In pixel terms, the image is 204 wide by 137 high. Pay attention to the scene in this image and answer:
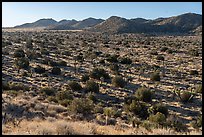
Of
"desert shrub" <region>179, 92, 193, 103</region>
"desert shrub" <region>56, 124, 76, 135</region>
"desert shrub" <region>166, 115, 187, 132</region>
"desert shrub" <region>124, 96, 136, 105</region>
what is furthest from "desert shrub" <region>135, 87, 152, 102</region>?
"desert shrub" <region>56, 124, 76, 135</region>

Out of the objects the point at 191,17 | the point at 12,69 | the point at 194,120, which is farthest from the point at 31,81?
the point at 191,17

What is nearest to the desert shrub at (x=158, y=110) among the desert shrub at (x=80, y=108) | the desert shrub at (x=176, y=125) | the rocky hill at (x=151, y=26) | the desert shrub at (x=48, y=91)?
the desert shrub at (x=176, y=125)

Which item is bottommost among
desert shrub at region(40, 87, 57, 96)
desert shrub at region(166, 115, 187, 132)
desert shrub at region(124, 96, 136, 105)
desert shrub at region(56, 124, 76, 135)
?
desert shrub at region(124, 96, 136, 105)

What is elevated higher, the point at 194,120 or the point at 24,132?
the point at 24,132

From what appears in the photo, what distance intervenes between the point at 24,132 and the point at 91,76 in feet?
50.8

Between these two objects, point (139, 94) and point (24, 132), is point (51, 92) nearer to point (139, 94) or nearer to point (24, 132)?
point (139, 94)

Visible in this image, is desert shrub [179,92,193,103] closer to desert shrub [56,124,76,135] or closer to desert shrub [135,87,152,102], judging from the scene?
desert shrub [135,87,152,102]

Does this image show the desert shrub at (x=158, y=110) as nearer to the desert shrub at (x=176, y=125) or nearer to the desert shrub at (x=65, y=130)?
the desert shrub at (x=176, y=125)

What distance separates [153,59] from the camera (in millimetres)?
38969

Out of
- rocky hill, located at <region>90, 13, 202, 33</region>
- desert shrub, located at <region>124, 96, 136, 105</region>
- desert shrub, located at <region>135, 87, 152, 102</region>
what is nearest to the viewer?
desert shrub, located at <region>124, 96, 136, 105</region>

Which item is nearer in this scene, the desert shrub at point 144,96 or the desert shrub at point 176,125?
the desert shrub at point 176,125

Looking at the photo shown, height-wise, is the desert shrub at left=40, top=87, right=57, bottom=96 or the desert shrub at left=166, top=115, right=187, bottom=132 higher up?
the desert shrub at left=40, top=87, right=57, bottom=96

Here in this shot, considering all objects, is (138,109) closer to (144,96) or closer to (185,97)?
(144,96)

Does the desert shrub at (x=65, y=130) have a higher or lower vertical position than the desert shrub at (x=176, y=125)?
higher
